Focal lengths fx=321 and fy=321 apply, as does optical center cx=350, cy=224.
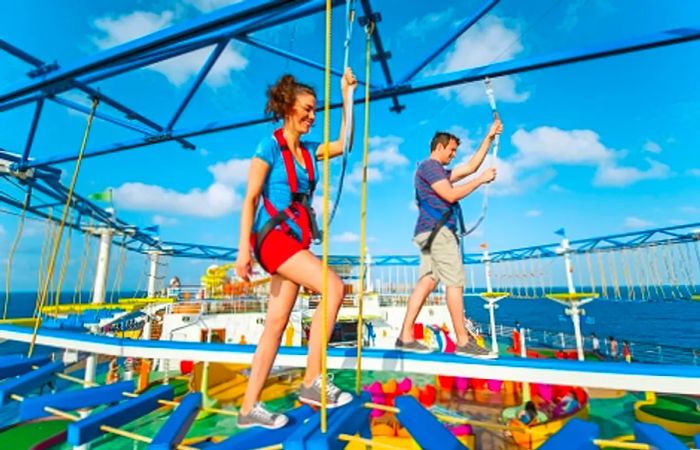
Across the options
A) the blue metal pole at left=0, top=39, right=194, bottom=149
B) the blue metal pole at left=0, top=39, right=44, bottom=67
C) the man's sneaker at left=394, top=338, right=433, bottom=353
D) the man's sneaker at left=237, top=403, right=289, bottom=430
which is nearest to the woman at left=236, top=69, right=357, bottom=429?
the man's sneaker at left=237, top=403, right=289, bottom=430

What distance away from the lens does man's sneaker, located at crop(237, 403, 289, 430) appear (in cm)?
149

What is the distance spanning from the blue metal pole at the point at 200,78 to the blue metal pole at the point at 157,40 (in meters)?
1.39

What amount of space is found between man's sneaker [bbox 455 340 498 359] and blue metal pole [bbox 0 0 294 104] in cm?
291

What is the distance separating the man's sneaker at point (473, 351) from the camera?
2308mm

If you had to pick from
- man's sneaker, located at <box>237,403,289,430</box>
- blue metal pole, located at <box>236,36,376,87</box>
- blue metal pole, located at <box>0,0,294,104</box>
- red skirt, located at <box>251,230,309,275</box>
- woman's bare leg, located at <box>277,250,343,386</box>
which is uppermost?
blue metal pole, located at <box>236,36,376,87</box>

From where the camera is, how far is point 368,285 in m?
19.9

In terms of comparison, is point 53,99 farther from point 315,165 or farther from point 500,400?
point 500,400

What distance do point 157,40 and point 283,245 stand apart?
2.66 meters

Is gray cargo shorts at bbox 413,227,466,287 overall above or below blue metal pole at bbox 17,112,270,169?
below

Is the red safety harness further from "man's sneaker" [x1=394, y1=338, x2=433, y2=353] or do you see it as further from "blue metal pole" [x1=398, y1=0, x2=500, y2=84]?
"blue metal pole" [x1=398, y1=0, x2=500, y2=84]

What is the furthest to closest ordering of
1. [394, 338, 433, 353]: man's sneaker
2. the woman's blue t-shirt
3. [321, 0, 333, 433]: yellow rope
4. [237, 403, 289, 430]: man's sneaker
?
[394, 338, 433, 353]: man's sneaker, the woman's blue t-shirt, [237, 403, 289, 430]: man's sneaker, [321, 0, 333, 433]: yellow rope

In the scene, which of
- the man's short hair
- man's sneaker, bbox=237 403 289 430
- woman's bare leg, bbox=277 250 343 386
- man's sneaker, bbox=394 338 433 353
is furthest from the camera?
the man's short hair

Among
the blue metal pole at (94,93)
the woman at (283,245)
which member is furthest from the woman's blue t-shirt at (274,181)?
the blue metal pole at (94,93)

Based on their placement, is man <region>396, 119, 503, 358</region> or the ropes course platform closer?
the ropes course platform
